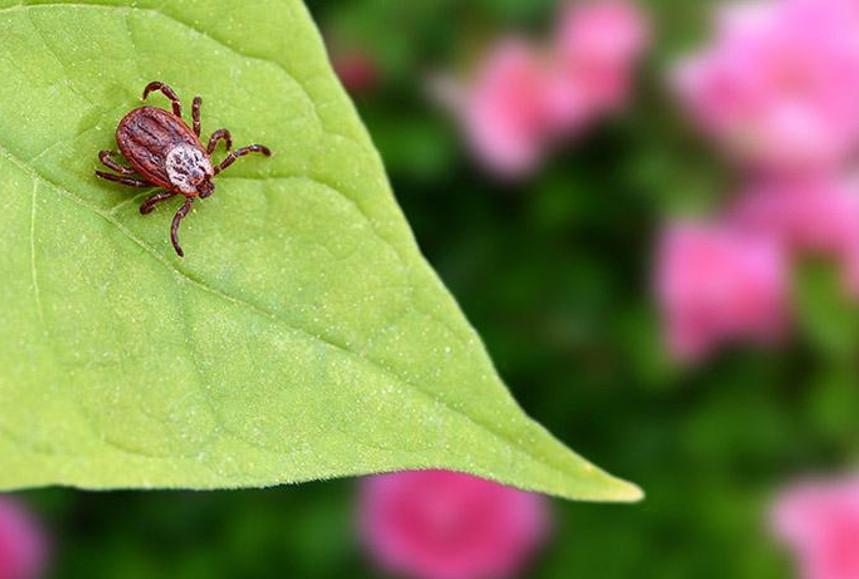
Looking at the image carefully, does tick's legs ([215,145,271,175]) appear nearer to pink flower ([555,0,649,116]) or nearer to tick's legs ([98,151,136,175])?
tick's legs ([98,151,136,175])

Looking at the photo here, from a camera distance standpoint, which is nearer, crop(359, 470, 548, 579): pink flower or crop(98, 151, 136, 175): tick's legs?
crop(98, 151, 136, 175): tick's legs

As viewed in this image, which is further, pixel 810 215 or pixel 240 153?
pixel 810 215

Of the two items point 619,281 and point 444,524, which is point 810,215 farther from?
point 444,524

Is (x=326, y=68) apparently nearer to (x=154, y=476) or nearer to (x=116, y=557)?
(x=154, y=476)

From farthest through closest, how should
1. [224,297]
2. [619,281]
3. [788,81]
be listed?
[619,281]
[788,81]
[224,297]

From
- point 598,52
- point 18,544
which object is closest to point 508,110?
point 598,52

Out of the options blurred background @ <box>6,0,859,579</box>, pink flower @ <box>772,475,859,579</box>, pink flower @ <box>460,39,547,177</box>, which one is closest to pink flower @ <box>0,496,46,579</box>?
blurred background @ <box>6,0,859,579</box>

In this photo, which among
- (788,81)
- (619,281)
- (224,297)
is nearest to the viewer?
(224,297)
